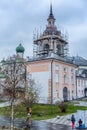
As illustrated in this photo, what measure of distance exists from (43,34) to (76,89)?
15.1 m

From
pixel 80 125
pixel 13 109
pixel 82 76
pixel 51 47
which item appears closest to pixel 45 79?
pixel 51 47

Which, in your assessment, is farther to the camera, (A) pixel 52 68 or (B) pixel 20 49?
(B) pixel 20 49

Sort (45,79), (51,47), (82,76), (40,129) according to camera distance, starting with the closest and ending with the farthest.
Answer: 1. (40,129)
2. (45,79)
3. (51,47)
4. (82,76)

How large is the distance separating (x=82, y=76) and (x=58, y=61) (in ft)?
55.5

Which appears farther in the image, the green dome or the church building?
the green dome

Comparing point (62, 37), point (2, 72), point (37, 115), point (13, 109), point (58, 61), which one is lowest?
point (37, 115)

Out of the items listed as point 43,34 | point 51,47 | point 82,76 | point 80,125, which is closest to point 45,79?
point 51,47

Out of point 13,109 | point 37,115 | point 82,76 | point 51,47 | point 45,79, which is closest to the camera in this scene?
point 13,109

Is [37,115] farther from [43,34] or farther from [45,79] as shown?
[43,34]

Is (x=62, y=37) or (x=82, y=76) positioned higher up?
(x=62, y=37)

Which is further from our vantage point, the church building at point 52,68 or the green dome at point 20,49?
the green dome at point 20,49

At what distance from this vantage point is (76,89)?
63.1 metres

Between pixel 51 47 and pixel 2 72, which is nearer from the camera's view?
pixel 2 72

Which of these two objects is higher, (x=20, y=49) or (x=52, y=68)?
(x=20, y=49)
